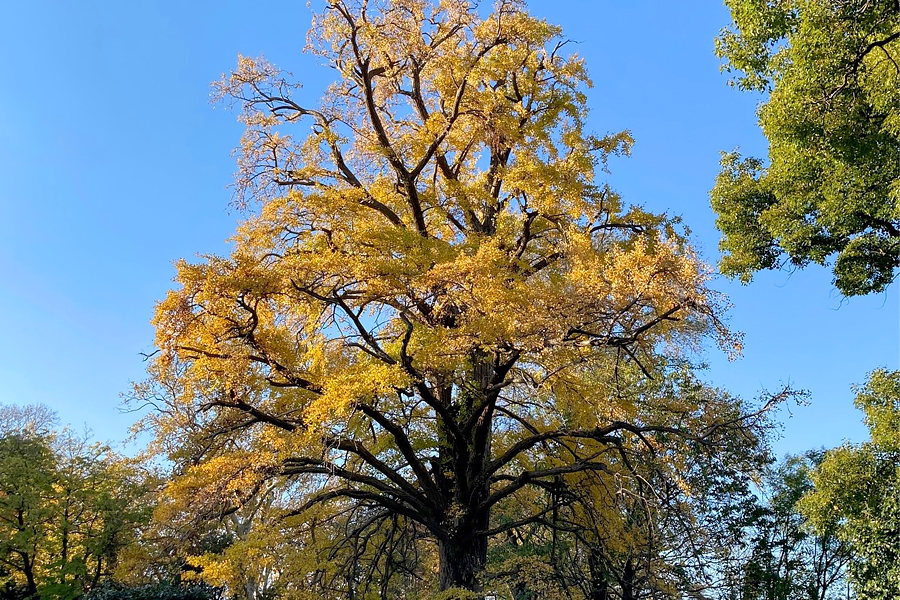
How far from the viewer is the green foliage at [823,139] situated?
22.7ft

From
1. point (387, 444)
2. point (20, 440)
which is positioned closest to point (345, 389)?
point (387, 444)

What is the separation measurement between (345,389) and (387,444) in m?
3.06

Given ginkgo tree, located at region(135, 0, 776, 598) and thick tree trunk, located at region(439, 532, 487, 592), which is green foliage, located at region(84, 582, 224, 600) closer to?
ginkgo tree, located at region(135, 0, 776, 598)

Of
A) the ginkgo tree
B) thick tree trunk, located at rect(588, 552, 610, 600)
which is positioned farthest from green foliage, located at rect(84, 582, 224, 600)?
thick tree trunk, located at rect(588, 552, 610, 600)

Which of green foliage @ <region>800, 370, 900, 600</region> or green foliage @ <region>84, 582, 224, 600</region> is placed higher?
green foliage @ <region>800, 370, 900, 600</region>

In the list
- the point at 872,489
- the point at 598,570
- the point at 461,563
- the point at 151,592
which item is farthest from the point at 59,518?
the point at 872,489

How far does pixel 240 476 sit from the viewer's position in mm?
7426

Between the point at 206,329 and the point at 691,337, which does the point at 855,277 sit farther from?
the point at 206,329

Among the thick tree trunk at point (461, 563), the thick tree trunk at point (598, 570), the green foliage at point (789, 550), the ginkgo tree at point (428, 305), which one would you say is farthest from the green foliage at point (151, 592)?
the green foliage at point (789, 550)

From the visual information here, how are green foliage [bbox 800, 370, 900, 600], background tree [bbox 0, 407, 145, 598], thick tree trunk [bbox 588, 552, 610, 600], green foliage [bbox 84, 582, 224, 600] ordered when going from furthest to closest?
background tree [bbox 0, 407, 145, 598] → green foliage [bbox 84, 582, 224, 600] → thick tree trunk [bbox 588, 552, 610, 600] → green foliage [bbox 800, 370, 900, 600]

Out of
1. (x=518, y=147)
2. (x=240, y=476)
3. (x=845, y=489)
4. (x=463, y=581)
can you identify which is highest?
(x=518, y=147)

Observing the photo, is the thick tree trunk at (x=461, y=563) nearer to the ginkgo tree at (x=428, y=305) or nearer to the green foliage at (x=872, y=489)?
the ginkgo tree at (x=428, y=305)

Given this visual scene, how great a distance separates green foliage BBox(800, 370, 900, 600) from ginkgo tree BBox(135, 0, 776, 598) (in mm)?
1625

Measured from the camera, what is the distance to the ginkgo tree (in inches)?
283
